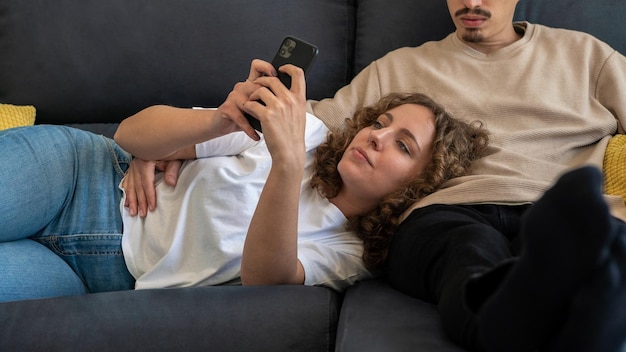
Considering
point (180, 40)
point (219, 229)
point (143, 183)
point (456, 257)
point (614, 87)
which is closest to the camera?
point (456, 257)

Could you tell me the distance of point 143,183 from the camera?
58.1 inches

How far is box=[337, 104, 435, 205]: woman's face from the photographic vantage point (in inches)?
54.9

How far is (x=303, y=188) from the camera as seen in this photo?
4.85 ft

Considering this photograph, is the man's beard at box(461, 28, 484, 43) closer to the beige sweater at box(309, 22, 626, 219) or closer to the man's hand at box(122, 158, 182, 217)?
the beige sweater at box(309, 22, 626, 219)

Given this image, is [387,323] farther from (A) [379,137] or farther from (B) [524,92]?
(B) [524,92]

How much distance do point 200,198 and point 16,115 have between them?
2.48 ft

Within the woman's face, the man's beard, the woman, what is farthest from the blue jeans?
the man's beard

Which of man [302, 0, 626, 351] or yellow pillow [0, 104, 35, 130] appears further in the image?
yellow pillow [0, 104, 35, 130]

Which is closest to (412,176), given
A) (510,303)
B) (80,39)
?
(510,303)

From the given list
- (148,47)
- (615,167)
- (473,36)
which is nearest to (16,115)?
(148,47)

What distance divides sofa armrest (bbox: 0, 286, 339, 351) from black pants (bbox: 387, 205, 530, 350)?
0.16 meters

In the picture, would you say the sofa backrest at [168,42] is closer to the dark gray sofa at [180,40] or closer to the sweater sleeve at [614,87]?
the dark gray sofa at [180,40]

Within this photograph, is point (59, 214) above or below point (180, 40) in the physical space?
below

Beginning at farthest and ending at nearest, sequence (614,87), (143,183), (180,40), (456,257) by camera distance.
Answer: (180,40), (614,87), (143,183), (456,257)
